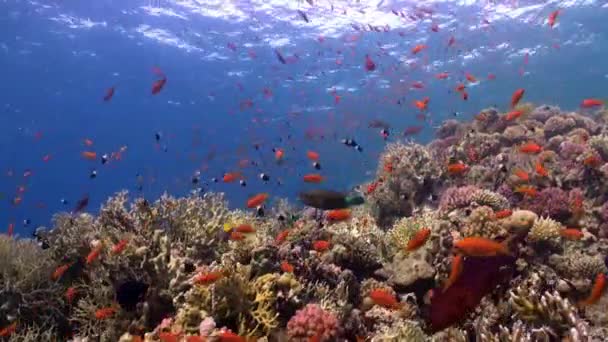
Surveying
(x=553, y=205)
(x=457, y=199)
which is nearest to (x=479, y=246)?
(x=457, y=199)

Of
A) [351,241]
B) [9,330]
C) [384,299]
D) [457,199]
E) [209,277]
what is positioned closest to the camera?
[209,277]

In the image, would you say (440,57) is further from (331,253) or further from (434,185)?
(331,253)

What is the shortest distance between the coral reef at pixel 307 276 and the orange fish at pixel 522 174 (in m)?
0.80

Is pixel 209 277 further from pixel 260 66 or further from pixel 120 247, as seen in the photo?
pixel 260 66

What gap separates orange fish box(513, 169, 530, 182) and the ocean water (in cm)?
558

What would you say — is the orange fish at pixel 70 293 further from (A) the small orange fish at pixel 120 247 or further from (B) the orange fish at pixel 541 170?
(B) the orange fish at pixel 541 170

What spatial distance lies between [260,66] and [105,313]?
37.2 metres

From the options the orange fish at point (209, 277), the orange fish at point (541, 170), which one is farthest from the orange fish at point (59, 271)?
the orange fish at point (541, 170)

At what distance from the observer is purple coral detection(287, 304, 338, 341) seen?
5.34 metres

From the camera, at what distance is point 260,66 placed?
4166 centimetres

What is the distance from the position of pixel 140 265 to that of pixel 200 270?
103 centimetres

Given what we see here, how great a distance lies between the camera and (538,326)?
5301 mm

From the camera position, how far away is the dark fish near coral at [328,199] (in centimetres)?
700

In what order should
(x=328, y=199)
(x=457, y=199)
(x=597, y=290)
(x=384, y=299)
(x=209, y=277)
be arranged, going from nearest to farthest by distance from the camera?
(x=209, y=277), (x=597, y=290), (x=384, y=299), (x=328, y=199), (x=457, y=199)
